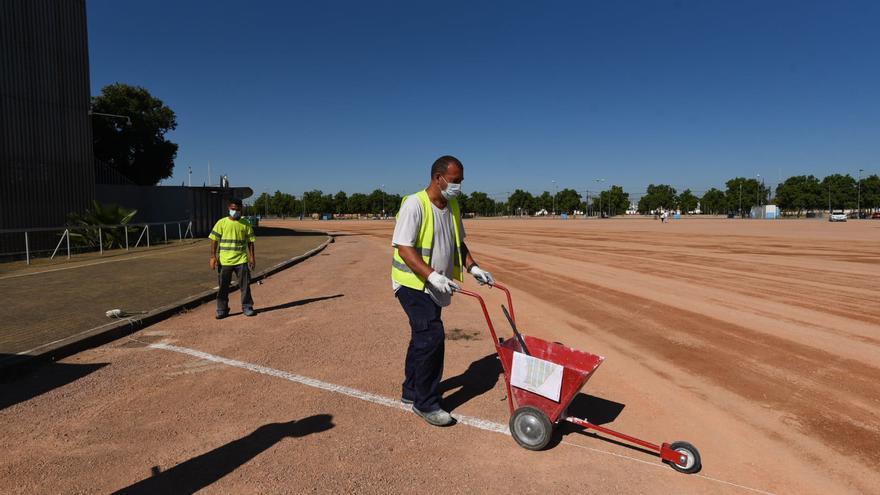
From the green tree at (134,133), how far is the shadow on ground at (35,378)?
3955cm

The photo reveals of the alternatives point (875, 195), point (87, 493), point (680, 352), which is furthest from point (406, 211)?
point (875, 195)

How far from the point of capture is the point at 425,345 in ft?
11.2

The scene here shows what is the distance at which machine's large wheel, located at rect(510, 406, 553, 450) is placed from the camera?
300 centimetres

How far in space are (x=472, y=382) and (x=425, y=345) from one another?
1127mm

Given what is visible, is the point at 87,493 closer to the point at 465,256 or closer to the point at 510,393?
the point at 510,393

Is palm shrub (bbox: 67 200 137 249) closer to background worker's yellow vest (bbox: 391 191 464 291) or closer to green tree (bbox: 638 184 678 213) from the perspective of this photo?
background worker's yellow vest (bbox: 391 191 464 291)

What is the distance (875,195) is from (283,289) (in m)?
129

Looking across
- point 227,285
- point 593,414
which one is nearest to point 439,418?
point 593,414

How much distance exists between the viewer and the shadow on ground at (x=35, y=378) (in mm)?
3895

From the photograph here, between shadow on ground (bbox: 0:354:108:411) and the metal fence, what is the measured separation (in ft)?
36.9

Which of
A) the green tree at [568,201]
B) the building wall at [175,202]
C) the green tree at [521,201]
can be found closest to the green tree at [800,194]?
the green tree at [568,201]

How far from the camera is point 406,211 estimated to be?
336cm

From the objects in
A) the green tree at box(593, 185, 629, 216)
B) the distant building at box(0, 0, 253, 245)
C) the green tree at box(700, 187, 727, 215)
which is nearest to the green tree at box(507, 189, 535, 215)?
the green tree at box(593, 185, 629, 216)

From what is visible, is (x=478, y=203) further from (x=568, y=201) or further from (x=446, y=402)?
(x=446, y=402)
